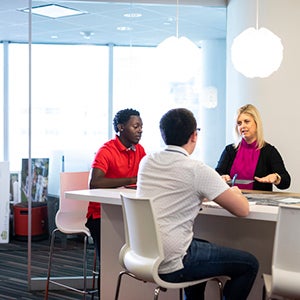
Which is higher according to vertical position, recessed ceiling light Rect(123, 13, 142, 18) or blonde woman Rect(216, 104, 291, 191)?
recessed ceiling light Rect(123, 13, 142, 18)

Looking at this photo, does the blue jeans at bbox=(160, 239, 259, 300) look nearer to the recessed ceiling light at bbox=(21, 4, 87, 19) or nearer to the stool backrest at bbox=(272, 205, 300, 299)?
the stool backrest at bbox=(272, 205, 300, 299)

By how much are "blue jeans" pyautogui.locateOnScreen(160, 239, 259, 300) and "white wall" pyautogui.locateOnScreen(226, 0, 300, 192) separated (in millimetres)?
2043

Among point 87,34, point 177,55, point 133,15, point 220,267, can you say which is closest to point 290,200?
point 220,267

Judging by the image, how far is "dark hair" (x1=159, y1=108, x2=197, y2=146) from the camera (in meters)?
2.47

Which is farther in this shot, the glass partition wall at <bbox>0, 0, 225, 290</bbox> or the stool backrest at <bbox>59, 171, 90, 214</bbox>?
the glass partition wall at <bbox>0, 0, 225, 290</bbox>

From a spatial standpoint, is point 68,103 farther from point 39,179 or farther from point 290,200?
point 290,200

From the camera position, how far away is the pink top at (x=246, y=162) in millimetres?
3688

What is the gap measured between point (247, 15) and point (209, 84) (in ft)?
2.75

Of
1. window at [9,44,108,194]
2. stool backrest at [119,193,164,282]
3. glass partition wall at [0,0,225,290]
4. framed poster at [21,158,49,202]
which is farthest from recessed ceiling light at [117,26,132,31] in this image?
stool backrest at [119,193,164,282]

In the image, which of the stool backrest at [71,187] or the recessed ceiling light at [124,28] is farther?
the recessed ceiling light at [124,28]

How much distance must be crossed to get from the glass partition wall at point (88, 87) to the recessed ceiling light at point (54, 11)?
0.22 ft

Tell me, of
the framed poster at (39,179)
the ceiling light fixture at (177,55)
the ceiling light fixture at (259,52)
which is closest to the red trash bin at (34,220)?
the framed poster at (39,179)

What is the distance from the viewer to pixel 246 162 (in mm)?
3725

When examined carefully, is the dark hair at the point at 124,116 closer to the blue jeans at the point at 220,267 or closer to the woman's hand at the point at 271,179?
the woman's hand at the point at 271,179
